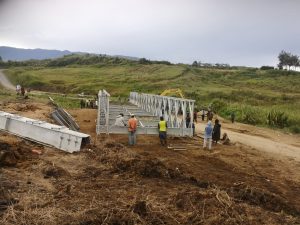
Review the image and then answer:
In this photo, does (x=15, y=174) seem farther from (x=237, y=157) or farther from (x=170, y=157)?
(x=237, y=157)

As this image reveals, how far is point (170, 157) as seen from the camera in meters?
16.1

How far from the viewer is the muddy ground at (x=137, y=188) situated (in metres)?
8.28

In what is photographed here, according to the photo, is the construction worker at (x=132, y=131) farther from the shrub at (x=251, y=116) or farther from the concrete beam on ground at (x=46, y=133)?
the shrub at (x=251, y=116)

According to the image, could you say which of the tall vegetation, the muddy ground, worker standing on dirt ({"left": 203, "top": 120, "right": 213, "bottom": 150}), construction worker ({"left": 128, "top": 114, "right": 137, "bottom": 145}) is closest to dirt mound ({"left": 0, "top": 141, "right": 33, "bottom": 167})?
the muddy ground

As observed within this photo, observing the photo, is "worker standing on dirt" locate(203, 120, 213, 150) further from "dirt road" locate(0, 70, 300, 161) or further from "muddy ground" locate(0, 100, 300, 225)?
"dirt road" locate(0, 70, 300, 161)

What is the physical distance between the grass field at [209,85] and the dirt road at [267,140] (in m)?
2.79

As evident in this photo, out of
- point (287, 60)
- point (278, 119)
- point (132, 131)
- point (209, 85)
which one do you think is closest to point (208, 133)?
point (132, 131)

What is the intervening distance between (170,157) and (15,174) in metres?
6.52

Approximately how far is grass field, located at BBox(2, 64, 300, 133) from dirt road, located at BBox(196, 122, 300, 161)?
279cm

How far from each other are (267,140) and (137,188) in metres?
16.4

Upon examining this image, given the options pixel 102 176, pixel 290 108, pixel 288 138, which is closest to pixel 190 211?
pixel 102 176

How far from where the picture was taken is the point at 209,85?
2466 inches

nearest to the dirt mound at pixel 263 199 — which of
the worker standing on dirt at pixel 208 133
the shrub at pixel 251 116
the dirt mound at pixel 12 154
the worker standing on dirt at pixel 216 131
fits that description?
the dirt mound at pixel 12 154

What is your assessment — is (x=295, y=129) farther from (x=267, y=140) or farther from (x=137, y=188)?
(x=137, y=188)
